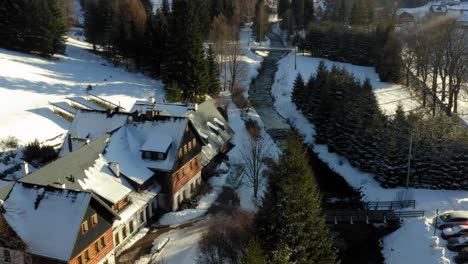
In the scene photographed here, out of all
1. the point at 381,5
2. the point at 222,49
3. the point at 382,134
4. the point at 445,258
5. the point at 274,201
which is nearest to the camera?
the point at 274,201

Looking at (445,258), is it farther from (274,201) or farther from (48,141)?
(48,141)

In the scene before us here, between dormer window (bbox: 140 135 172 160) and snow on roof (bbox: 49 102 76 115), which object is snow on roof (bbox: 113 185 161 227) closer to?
dormer window (bbox: 140 135 172 160)

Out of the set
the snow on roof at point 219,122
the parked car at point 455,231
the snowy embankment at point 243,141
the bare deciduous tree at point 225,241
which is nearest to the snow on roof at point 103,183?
the bare deciduous tree at point 225,241

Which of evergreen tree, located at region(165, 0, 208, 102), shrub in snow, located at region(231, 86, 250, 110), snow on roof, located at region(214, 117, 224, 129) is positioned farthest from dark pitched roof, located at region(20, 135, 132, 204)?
shrub in snow, located at region(231, 86, 250, 110)

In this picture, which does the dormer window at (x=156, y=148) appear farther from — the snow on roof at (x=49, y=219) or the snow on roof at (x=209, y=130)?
the snow on roof at (x=49, y=219)

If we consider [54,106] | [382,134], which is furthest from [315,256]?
[54,106]

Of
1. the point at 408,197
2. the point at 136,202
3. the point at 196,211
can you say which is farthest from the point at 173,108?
the point at 408,197

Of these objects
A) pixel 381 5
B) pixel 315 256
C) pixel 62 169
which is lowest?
pixel 315 256

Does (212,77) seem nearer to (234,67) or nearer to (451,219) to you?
(234,67)
